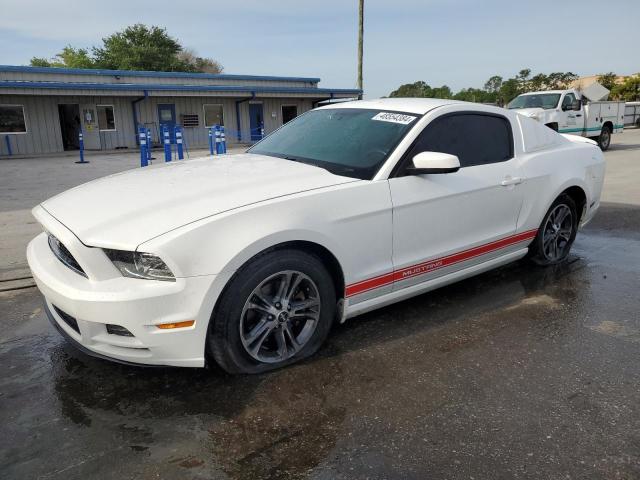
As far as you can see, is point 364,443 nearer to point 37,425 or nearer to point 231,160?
point 37,425

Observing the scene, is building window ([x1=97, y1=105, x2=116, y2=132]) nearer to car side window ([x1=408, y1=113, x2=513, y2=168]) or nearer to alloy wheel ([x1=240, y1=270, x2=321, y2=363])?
car side window ([x1=408, y1=113, x2=513, y2=168])

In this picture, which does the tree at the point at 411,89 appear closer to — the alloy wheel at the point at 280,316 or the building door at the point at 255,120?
the building door at the point at 255,120

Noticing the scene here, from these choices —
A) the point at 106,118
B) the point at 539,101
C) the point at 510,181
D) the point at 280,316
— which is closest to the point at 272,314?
the point at 280,316

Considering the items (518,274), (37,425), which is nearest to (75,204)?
(37,425)

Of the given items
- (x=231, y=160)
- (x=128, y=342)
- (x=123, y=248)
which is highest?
(x=231, y=160)

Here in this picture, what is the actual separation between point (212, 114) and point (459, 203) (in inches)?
964

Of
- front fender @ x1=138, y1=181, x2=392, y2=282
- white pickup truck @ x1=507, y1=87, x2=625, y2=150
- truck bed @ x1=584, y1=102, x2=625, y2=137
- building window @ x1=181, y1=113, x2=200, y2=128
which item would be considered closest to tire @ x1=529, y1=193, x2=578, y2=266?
front fender @ x1=138, y1=181, x2=392, y2=282

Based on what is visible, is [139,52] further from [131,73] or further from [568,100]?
[568,100]

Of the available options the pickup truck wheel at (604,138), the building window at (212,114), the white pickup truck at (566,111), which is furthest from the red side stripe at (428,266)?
the building window at (212,114)

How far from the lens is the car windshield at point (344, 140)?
3384mm

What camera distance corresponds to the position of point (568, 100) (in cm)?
1559

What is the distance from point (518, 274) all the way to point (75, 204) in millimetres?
3797

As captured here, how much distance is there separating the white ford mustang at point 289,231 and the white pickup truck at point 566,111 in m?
11.4

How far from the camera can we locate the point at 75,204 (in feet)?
10.0
